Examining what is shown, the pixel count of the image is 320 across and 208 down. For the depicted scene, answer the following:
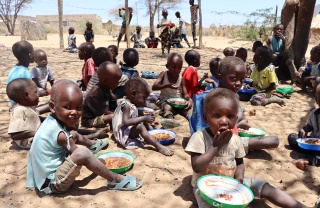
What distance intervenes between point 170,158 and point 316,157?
145 centimetres

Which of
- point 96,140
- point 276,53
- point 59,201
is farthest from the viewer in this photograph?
point 276,53

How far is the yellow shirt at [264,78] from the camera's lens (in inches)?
194

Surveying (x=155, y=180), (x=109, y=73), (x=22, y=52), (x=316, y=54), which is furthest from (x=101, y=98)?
(x=316, y=54)

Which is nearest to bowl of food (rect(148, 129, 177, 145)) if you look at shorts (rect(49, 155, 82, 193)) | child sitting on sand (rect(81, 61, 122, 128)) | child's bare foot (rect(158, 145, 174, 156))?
child's bare foot (rect(158, 145, 174, 156))

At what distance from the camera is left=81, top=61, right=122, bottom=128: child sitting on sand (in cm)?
344

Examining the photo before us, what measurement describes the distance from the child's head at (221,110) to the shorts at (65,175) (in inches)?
41.8

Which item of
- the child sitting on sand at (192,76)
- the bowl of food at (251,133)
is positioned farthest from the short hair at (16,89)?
the child sitting on sand at (192,76)

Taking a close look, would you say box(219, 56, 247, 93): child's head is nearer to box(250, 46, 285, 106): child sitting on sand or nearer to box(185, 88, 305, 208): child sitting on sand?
box(185, 88, 305, 208): child sitting on sand

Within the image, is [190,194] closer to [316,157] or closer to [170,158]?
[170,158]

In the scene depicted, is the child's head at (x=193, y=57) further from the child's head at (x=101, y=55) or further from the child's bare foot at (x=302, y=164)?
the child's bare foot at (x=302, y=164)

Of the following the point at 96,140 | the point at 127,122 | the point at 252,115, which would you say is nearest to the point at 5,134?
the point at 96,140

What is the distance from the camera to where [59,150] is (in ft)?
7.27

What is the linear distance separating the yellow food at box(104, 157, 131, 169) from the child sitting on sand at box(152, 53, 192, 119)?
1.52m

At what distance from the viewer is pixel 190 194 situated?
231cm
